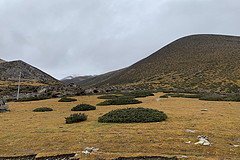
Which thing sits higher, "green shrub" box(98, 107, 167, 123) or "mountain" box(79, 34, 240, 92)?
"mountain" box(79, 34, 240, 92)

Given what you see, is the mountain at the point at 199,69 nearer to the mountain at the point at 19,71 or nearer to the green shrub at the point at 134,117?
the green shrub at the point at 134,117

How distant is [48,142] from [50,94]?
1039 inches

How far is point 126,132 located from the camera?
5742 millimetres

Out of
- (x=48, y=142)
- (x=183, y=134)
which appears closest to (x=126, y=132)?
(x=183, y=134)

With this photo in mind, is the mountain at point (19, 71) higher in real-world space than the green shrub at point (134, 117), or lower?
higher

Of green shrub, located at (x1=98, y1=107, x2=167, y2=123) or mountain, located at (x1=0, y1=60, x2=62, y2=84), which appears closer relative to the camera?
green shrub, located at (x1=98, y1=107, x2=167, y2=123)

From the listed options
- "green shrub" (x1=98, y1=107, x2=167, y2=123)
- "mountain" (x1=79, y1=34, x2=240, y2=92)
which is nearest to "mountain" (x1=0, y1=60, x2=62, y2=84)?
"mountain" (x1=79, y1=34, x2=240, y2=92)

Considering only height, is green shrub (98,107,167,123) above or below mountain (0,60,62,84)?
below

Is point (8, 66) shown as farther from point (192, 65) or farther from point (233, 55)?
point (233, 55)

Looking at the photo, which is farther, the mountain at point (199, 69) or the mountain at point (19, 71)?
the mountain at point (19, 71)

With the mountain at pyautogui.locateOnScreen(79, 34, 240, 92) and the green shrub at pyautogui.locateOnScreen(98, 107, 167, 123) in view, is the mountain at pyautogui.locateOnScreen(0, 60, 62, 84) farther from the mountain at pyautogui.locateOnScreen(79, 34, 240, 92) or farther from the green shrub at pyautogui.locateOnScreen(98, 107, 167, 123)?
the green shrub at pyautogui.locateOnScreen(98, 107, 167, 123)

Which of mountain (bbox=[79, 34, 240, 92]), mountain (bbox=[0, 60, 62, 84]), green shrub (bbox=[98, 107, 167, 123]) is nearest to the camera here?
green shrub (bbox=[98, 107, 167, 123])

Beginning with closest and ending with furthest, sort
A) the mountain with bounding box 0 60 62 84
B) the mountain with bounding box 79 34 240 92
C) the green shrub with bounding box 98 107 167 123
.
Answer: the green shrub with bounding box 98 107 167 123 < the mountain with bounding box 79 34 240 92 < the mountain with bounding box 0 60 62 84

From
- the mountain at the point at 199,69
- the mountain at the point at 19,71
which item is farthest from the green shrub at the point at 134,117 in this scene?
the mountain at the point at 19,71
